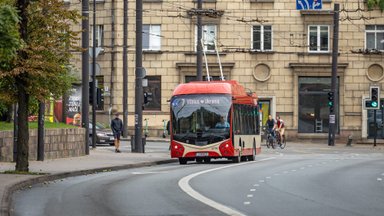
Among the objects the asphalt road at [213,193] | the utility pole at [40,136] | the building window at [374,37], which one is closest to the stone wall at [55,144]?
the utility pole at [40,136]

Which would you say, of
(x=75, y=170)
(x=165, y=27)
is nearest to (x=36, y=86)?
(x=75, y=170)

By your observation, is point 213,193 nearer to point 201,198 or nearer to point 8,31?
point 201,198

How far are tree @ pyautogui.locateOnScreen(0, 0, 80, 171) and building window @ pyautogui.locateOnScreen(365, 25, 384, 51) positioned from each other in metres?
37.6

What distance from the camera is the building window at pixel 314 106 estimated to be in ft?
202

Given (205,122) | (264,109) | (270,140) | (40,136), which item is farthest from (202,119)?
(264,109)

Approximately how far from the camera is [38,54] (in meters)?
25.6

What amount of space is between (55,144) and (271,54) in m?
27.3

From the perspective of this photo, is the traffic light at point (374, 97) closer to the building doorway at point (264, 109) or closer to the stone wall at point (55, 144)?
the building doorway at point (264, 109)

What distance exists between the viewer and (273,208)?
17484 millimetres

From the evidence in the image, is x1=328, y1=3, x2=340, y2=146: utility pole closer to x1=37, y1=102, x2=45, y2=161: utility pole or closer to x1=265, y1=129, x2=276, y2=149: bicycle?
x1=265, y1=129, x2=276, y2=149: bicycle

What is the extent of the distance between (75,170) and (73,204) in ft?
33.2

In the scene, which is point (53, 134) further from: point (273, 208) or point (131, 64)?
point (131, 64)

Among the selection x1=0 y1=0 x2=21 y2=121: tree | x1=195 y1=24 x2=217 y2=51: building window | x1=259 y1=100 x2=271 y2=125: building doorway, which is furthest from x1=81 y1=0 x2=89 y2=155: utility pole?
x1=259 y1=100 x2=271 y2=125: building doorway

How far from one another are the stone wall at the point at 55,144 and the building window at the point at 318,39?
25629 mm
